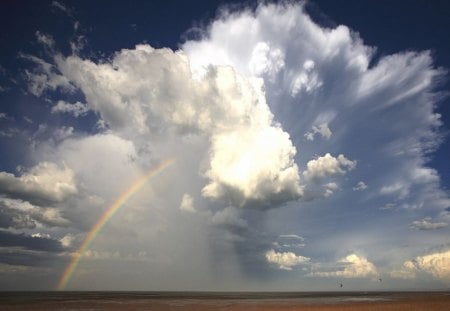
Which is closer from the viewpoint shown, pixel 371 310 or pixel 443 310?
pixel 443 310

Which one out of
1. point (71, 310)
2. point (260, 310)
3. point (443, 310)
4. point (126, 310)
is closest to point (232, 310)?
point (260, 310)

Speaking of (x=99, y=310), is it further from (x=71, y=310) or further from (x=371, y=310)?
(x=371, y=310)

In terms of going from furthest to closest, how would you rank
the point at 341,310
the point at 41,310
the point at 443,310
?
1. the point at 41,310
2. the point at 341,310
3. the point at 443,310

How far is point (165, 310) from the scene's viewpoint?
182 feet

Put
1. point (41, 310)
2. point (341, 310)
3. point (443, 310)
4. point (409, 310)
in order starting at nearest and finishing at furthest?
point (443, 310)
point (409, 310)
point (341, 310)
point (41, 310)

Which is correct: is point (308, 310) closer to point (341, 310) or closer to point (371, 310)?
point (341, 310)

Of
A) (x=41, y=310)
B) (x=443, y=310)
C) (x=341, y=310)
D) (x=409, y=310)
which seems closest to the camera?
(x=443, y=310)

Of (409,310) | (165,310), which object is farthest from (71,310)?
(409,310)

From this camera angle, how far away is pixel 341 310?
52844mm

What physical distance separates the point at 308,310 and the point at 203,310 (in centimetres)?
1587

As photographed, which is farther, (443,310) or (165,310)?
(165,310)

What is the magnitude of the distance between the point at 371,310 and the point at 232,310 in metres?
20.0

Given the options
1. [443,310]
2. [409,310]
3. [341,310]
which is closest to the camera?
[443,310]

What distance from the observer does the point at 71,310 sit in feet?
180
